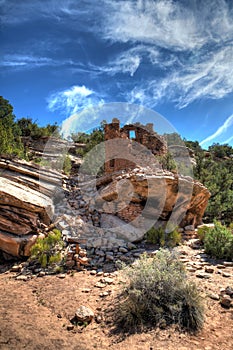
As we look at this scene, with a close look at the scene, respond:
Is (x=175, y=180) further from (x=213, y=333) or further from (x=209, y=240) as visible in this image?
(x=213, y=333)

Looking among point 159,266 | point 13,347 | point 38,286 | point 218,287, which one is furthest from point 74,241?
point 218,287

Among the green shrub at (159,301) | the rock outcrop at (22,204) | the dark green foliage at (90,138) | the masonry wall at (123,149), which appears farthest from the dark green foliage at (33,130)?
the green shrub at (159,301)

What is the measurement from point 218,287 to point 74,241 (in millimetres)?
4038

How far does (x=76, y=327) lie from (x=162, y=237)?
14.0 ft

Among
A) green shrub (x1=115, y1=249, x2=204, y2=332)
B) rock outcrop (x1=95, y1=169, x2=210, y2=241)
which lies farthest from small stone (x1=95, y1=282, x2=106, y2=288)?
rock outcrop (x1=95, y1=169, x2=210, y2=241)

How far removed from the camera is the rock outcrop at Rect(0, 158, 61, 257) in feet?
20.2

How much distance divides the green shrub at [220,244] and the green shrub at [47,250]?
4394 mm

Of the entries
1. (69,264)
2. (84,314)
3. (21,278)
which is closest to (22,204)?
(21,278)

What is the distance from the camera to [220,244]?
6.22 meters

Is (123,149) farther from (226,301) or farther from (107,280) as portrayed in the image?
(226,301)

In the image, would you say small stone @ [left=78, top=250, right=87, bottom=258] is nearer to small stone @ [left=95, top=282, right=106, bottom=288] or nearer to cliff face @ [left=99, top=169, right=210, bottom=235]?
small stone @ [left=95, top=282, right=106, bottom=288]

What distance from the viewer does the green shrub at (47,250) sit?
5805mm

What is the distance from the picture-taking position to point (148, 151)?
11.9m

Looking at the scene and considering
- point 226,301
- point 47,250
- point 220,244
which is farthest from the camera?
point 220,244
